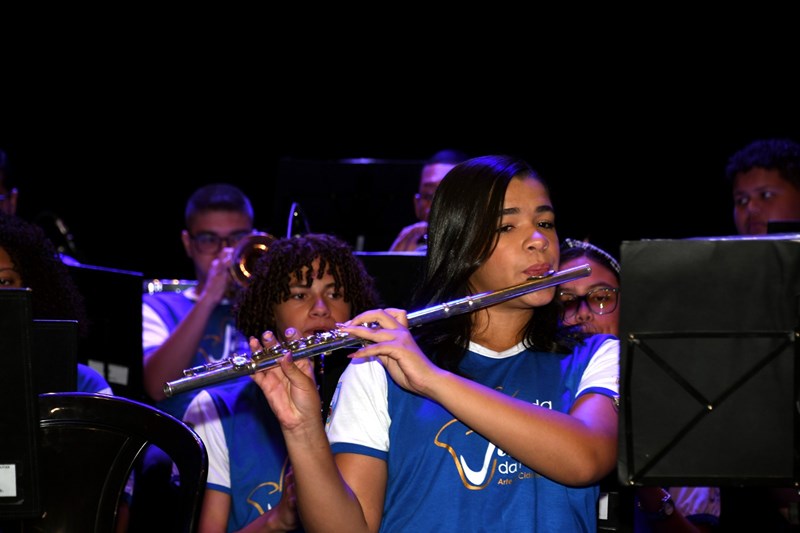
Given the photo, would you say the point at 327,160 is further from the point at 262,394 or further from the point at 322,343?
the point at 322,343

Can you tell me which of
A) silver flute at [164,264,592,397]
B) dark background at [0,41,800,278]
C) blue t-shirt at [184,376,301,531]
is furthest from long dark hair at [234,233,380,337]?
dark background at [0,41,800,278]

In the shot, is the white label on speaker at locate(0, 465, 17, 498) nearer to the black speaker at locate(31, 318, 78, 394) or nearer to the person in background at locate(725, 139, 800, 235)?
the black speaker at locate(31, 318, 78, 394)

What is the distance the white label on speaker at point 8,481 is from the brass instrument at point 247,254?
246 centimetres

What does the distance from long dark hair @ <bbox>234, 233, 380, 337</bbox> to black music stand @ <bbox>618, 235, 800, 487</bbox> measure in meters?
1.44

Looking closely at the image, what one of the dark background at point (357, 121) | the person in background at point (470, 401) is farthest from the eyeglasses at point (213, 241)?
the person in background at point (470, 401)

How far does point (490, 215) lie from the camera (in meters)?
2.52

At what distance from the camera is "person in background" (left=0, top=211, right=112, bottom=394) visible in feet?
10.9

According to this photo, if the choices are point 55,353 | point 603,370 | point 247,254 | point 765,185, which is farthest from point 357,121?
point 603,370

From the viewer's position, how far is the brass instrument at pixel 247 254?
4.54 m

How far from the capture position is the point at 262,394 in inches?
130

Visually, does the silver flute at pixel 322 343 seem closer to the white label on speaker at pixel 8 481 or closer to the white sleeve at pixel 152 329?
the white label on speaker at pixel 8 481

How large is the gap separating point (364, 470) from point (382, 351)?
1.12 ft

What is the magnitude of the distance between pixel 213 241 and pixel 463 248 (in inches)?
109

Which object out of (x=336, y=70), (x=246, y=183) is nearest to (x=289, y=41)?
(x=336, y=70)
